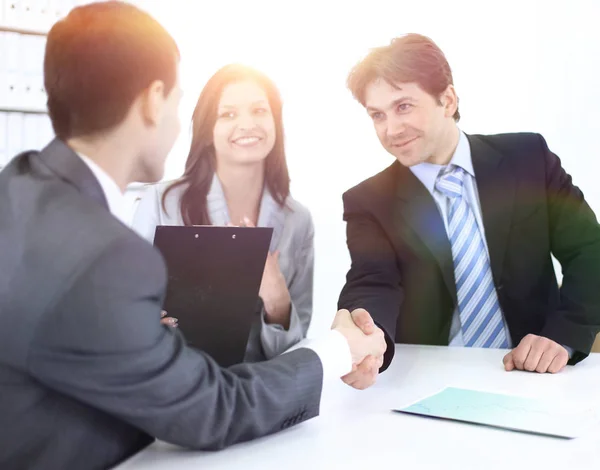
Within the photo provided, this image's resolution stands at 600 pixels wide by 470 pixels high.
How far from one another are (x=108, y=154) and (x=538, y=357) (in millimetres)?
973

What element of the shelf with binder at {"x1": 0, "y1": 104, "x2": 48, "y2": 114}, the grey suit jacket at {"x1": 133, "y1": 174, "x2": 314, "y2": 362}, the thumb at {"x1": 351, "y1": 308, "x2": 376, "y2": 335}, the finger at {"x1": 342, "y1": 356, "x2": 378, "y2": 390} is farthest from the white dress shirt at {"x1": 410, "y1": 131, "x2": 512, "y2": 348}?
the shelf with binder at {"x1": 0, "y1": 104, "x2": 48, "y2": 114}

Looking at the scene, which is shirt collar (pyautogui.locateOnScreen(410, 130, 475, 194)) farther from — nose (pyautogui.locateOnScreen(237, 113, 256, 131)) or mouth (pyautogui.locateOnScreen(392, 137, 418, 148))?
nose (pyautogui.locateOnScreen(237, 113, 256, 131))

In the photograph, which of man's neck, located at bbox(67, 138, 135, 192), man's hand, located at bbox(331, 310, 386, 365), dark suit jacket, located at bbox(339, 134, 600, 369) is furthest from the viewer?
dark suit jacket, located at bbox(339, 134, 600, 369)

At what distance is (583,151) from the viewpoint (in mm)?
1896

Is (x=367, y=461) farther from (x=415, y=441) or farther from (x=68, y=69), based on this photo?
(x=68, y=69)

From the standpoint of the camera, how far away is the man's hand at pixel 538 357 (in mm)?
1277

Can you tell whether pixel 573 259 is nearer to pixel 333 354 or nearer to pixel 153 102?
pixel 333 354

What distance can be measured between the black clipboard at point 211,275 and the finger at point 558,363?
653 millimetres

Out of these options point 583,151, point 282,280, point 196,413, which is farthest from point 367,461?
point 583,151

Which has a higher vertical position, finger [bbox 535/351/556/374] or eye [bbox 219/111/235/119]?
eye [bbox 219/111/235/119]

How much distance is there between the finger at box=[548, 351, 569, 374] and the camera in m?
1.28

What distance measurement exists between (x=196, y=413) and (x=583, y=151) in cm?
162

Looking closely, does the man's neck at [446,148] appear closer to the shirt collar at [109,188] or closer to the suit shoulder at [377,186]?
the suit shoulder at [377,186]

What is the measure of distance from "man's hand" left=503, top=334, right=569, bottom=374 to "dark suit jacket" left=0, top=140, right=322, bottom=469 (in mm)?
746
